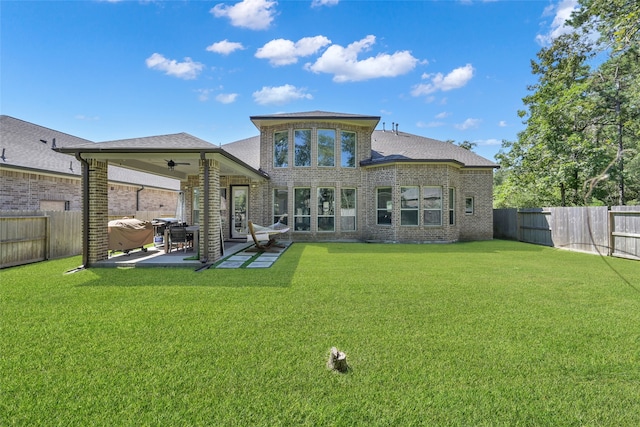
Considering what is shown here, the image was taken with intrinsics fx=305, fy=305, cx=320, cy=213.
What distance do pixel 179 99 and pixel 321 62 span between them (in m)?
6.93

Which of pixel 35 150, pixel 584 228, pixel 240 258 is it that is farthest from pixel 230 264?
pixel 584 228

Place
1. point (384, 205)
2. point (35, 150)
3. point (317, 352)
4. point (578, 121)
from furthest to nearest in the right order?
point (578, 121)
point (384, 205)
point (35, 150)
point (317, 352)

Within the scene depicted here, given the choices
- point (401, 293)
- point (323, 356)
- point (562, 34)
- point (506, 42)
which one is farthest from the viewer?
point (562, 34)

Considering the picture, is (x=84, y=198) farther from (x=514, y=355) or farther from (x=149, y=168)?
(x=514, y=355)

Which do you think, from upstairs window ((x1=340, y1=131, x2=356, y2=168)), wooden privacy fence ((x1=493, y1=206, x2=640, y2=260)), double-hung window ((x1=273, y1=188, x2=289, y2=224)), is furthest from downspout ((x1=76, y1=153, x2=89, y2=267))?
wooden privacy fence ((x1=493, y1=206, x2=640, y2=260))

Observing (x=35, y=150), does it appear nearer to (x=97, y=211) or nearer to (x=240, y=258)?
(x=97, y=211)

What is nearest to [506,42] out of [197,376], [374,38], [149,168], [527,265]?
[374,38]

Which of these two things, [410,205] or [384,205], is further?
[384,205]

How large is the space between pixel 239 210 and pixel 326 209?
4019 mm

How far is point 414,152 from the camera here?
1459cm

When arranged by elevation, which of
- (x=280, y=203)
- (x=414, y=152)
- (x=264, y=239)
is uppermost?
(x=414, y=152)

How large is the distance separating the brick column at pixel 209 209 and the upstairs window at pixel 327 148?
666 centimetres

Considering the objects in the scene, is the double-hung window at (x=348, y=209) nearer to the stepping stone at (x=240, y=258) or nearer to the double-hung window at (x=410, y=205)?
the double-hung window at (x=410, y=205)

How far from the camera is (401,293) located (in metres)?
5.25
